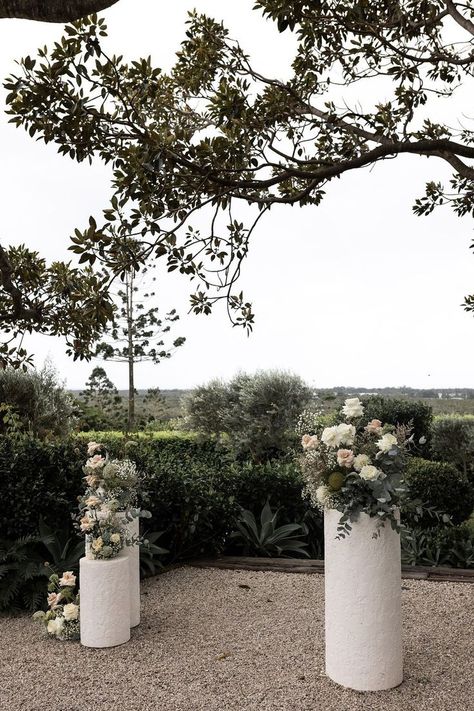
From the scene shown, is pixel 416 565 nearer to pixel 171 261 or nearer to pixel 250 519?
pixel 250 519

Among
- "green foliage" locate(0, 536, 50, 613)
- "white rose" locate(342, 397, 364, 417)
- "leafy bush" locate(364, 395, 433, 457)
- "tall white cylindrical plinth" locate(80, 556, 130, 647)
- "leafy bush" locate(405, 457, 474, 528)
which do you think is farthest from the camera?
"leafy bush" locate(364, 395, 433, 457)

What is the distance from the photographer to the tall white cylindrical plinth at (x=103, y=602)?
13.6ft

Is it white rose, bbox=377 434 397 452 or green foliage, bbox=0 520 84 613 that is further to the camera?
green foliage, bbox=0 520 84 613

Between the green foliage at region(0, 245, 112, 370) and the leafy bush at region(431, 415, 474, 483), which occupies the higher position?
the green foliage at region(0, 245, 112, 370)

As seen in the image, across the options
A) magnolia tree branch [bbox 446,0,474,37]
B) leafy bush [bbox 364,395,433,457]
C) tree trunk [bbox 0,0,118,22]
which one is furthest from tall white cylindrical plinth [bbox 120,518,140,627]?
leafy bush [bbox 364,395,433,457]

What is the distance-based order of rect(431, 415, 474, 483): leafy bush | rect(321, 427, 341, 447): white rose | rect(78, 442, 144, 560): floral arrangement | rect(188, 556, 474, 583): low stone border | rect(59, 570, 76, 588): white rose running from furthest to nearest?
rect(431, 415, 474, 483): leafy bush → rect(188, 556, 474, 583): low stone border → rect(59, 570, 76, 588): white rose → rect(78, 442, 144, 560): floral arrangement → rect(321, 427, 341, 447): white rose

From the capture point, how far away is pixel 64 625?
14.3 feet

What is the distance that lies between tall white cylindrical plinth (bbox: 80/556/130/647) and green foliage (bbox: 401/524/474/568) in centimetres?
305

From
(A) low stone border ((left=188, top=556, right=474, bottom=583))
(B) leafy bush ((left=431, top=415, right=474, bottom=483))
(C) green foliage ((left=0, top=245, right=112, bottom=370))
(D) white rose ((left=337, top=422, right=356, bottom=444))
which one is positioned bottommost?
(A) low stone border ((left=188, top=556, right=474, bottom=583))

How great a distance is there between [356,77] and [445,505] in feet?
16.9

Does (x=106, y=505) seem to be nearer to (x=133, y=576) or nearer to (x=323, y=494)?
(x=133, y=576)

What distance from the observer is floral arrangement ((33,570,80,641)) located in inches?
171

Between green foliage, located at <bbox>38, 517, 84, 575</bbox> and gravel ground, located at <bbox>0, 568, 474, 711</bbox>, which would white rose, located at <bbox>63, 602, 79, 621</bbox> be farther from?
green foliage, located at <bbox>38, 517, 84, 575</bbox>

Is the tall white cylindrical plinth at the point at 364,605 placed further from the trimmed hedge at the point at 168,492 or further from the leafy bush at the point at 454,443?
the leafy bush at the point at 454,443
